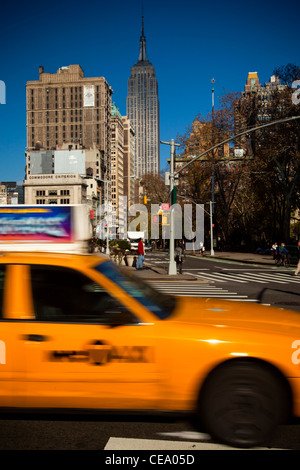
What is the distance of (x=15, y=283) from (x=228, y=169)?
182 feet

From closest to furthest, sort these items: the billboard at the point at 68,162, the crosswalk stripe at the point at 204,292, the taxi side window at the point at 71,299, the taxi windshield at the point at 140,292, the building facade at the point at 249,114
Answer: the taxi side window at the point at 71,299 < the taxi windshield at the point at 140,292 < the crosswalk stripe at the point at 204,292 < the building facade at the point at 249,114 < the billboard at the point at 68,162

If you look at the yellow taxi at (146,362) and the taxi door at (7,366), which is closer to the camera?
the yellow taxi at (146,362)

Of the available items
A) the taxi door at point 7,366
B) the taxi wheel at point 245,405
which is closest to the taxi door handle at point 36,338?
the taxi door at point 7,366

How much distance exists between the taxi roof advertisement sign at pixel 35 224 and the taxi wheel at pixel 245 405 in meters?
3.85

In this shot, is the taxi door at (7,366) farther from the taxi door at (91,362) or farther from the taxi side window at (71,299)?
the taxi side window at (71,299)

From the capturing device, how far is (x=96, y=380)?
11.9 feet

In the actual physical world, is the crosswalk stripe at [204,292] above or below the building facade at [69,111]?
below

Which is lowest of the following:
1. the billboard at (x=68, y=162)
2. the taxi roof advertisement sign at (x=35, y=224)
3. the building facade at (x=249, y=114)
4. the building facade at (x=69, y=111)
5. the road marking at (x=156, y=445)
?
the road marking at (x=156, y=445)

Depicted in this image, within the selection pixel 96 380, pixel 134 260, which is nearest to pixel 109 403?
pixel 96 380

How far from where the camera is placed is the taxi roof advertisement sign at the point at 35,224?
6.52 metres

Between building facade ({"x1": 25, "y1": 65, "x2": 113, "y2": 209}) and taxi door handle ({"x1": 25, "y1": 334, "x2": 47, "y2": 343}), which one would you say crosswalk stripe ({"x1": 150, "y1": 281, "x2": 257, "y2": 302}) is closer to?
taxi door handle ({"x1": 25, "y1": 334, "x2": 47, "y2": 343})

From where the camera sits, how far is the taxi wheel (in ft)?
11.5

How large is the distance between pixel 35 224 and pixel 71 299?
2.98 metres


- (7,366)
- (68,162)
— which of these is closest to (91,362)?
(7,366)
